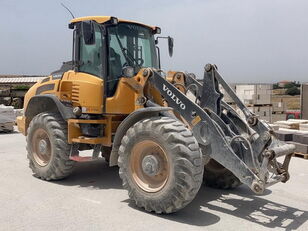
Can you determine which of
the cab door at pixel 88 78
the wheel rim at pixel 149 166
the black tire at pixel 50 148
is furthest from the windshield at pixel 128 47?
the wheel rim at pixel 149 166

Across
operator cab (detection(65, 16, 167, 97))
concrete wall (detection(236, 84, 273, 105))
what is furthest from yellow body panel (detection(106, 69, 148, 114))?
concrete wall (detection(236, 84, 273, 105))

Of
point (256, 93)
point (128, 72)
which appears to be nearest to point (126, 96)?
point (128, 72)

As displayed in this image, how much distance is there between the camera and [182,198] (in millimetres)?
4832

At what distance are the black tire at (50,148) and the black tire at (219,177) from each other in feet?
7.96

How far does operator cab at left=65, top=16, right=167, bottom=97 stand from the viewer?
6.30m

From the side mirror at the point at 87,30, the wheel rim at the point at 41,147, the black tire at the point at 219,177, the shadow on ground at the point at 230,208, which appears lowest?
the shadow on ground at the point at 230,208

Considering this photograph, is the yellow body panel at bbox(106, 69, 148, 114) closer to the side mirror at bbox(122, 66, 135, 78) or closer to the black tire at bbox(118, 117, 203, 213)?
the side mirror at bbox(122, 66, 135, 78)

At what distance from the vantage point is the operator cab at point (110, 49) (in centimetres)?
630

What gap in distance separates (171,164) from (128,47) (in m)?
2.50

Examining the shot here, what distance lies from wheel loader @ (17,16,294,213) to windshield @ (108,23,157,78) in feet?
0.06

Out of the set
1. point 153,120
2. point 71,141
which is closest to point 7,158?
point 71,141

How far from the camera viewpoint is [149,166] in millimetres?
5234

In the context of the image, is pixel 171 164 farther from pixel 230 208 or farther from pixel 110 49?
pixel 110 49

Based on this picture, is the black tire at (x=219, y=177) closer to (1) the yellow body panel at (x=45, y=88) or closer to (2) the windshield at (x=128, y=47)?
(2) the windshield at (x=128, y=47)
